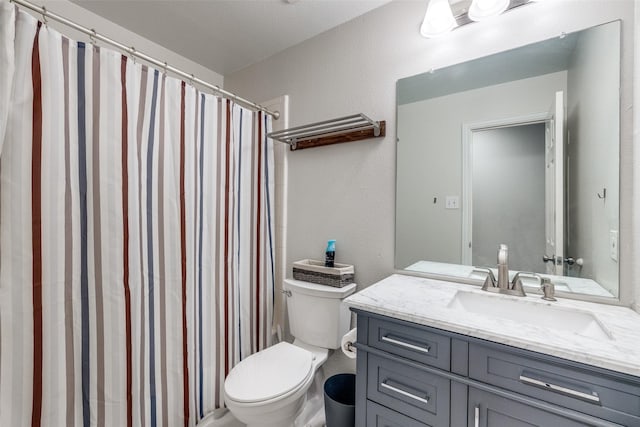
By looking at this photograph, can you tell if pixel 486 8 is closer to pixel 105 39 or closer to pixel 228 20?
pixel 228 20

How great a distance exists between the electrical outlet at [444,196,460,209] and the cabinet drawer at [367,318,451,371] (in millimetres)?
695

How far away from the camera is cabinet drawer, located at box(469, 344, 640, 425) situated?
0.66 metres

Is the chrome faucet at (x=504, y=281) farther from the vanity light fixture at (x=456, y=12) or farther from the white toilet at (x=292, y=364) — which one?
the vanity light fixture at (x=456, y=12)

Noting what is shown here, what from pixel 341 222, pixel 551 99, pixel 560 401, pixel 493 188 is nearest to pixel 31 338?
pixel 341 222

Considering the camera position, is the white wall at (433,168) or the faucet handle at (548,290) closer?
the faucet handle at (548,290)

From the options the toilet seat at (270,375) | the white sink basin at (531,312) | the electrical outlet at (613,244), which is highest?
the electrical outlet at (613,244)

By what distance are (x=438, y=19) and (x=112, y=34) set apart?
1842mm

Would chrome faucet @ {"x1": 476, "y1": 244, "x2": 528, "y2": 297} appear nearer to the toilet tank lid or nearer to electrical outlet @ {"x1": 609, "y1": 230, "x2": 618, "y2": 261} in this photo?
electrical outlet @ {"x1": 609, "y1": 230, "x2": 618, "y2": 261}

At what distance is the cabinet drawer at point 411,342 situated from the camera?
0.88 m

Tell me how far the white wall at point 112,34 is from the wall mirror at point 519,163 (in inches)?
62.8

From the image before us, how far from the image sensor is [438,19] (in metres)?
1.26

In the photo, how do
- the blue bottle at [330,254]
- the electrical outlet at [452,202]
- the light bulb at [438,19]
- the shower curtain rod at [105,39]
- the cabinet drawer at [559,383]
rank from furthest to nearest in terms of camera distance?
the blue bottle at [330,254], the electrical outlet at [452,202], the light bulb at [438,19], the shower curtain rod at [105,39], the cabinet drawer at [559,383]

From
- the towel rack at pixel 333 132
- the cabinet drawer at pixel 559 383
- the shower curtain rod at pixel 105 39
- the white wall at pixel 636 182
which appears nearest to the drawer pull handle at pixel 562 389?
the cabinet drawer at pixel 559 383

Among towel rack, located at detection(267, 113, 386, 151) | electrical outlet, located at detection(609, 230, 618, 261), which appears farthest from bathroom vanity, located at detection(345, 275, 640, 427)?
towel rack, located at detection(267, 113, 386, 151)
